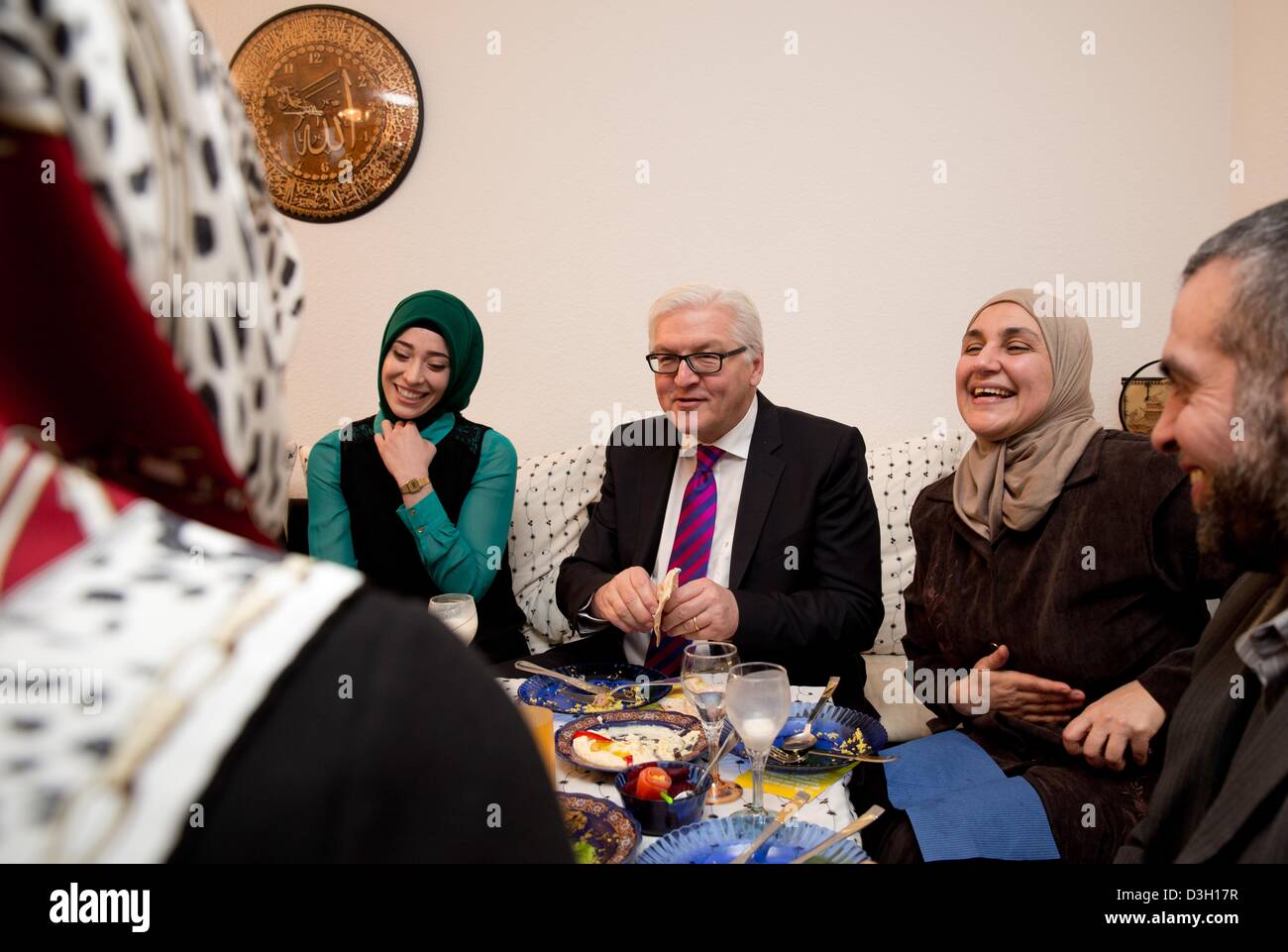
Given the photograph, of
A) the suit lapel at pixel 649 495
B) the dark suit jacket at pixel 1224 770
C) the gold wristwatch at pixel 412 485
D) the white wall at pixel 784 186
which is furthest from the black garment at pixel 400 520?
the dark suit jacket at pixel 1224 770

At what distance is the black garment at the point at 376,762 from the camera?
23 centimetres

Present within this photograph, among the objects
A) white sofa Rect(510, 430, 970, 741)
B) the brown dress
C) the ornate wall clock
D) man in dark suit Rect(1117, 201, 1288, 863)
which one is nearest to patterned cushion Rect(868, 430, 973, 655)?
white sofa Rect(510, 430, 970, 741)

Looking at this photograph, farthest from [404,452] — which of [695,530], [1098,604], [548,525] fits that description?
[1098,604]

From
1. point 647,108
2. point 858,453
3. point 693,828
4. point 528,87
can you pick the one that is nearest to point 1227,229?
point 693,828

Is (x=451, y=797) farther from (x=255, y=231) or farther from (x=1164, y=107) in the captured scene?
(x=1164, y=107)

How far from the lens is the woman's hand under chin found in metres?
2.22

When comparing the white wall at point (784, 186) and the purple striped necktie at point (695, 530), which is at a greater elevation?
the white wall at point (784, 186)

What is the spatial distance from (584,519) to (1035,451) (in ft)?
4.71

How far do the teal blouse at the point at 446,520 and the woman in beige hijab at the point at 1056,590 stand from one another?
3.79ft

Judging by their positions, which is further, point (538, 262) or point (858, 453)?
point (538, 262)

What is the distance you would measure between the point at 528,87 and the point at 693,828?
8.98 feet

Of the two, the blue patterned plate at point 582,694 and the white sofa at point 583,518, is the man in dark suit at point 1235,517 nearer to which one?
the blue patterned plate at point 582,694

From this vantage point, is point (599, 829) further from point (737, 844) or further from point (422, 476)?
point (422, 476)

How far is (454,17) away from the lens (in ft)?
9.65
